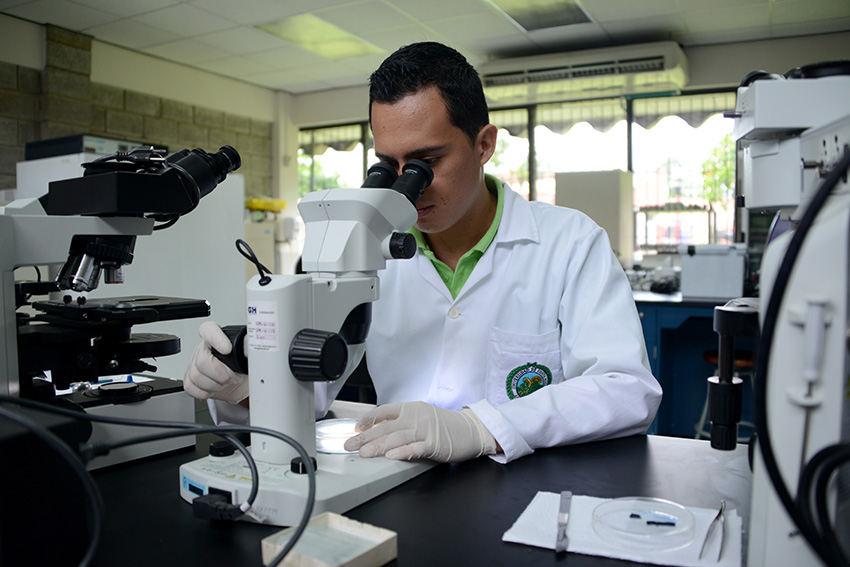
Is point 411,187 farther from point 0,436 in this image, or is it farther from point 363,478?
point 0,436

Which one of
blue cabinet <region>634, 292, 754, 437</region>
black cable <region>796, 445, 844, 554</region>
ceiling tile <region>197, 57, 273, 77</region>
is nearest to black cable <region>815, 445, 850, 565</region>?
black cable <region>796, 445, 844, 554</region>

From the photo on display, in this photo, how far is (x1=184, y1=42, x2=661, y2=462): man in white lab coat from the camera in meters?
1.00

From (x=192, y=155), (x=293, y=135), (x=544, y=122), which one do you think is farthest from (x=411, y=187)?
(x=293, y=135)

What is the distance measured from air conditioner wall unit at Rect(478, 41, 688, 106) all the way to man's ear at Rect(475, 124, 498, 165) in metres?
3.88

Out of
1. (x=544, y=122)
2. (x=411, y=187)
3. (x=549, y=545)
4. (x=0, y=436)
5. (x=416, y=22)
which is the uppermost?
(x=416, y=22)

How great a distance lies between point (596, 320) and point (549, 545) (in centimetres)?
58

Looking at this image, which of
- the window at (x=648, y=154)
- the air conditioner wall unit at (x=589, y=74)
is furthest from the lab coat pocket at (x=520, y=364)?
the air conditioner wall unit at (x=589, y=74)

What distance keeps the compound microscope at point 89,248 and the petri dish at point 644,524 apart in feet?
2.40

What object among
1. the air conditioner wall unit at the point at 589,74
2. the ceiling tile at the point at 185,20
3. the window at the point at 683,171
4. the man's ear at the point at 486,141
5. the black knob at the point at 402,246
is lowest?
the black knob at the point at 402,246

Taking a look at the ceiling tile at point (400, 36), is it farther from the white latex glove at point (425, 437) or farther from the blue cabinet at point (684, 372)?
the white latex glove at point (425, 437)

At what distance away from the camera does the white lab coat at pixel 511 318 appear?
1.15 metres

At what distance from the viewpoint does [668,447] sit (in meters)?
0.96

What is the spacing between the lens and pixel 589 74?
4.99 metres

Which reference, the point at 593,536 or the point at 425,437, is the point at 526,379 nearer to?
the point at 425,437
